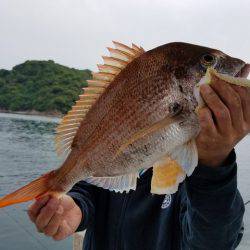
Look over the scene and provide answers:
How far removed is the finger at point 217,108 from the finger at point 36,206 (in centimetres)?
95

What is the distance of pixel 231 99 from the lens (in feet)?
5.42

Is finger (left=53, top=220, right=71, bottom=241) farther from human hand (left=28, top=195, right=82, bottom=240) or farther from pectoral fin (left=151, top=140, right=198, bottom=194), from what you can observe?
pectoral fin (left=151, top=140, right=198, bottom=194)

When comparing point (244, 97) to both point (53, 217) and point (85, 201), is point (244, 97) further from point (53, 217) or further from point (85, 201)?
point (85, 201)

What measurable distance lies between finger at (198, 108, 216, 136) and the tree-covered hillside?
78386 millimetres

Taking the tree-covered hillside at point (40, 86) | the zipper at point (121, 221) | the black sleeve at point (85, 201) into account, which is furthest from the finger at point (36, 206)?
the tree-covered hillside at point (40, 86)

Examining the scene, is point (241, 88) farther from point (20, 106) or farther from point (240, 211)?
point (20, 106)

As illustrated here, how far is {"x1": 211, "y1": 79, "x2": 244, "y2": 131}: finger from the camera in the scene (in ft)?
5.37

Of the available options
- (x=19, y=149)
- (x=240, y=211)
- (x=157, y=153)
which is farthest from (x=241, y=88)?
(x=19, y=149)

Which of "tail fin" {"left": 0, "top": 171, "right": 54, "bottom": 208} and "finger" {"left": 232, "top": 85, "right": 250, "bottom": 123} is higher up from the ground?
"finger" {"left": 232, "top": 85, "right": 250, "bottom": 123}

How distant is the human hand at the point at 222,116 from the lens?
5.40 feet

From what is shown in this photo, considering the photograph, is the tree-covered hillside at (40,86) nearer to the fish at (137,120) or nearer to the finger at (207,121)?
the fish at (137,120)

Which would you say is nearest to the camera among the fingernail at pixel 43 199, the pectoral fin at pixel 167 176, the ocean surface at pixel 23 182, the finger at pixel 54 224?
the pectoral fin at pixel 167 176

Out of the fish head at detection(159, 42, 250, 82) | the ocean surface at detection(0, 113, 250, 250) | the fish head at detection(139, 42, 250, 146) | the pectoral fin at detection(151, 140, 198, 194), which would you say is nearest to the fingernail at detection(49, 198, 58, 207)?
the pectoral fin at detection(151, 140, 198, 194)

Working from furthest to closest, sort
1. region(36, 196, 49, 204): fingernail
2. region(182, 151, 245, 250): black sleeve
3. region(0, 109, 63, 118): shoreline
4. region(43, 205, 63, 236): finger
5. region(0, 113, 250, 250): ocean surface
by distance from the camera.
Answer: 1. region(0, 109, 63, 118): shoreline
2. region(0, 113, 250, 250): ocean surface
3. region(43, 205, 63, 236): finger
4. region(36, 196, 49, 204): fingernail
5. region(182, 151, 245, 250): black sleeve
